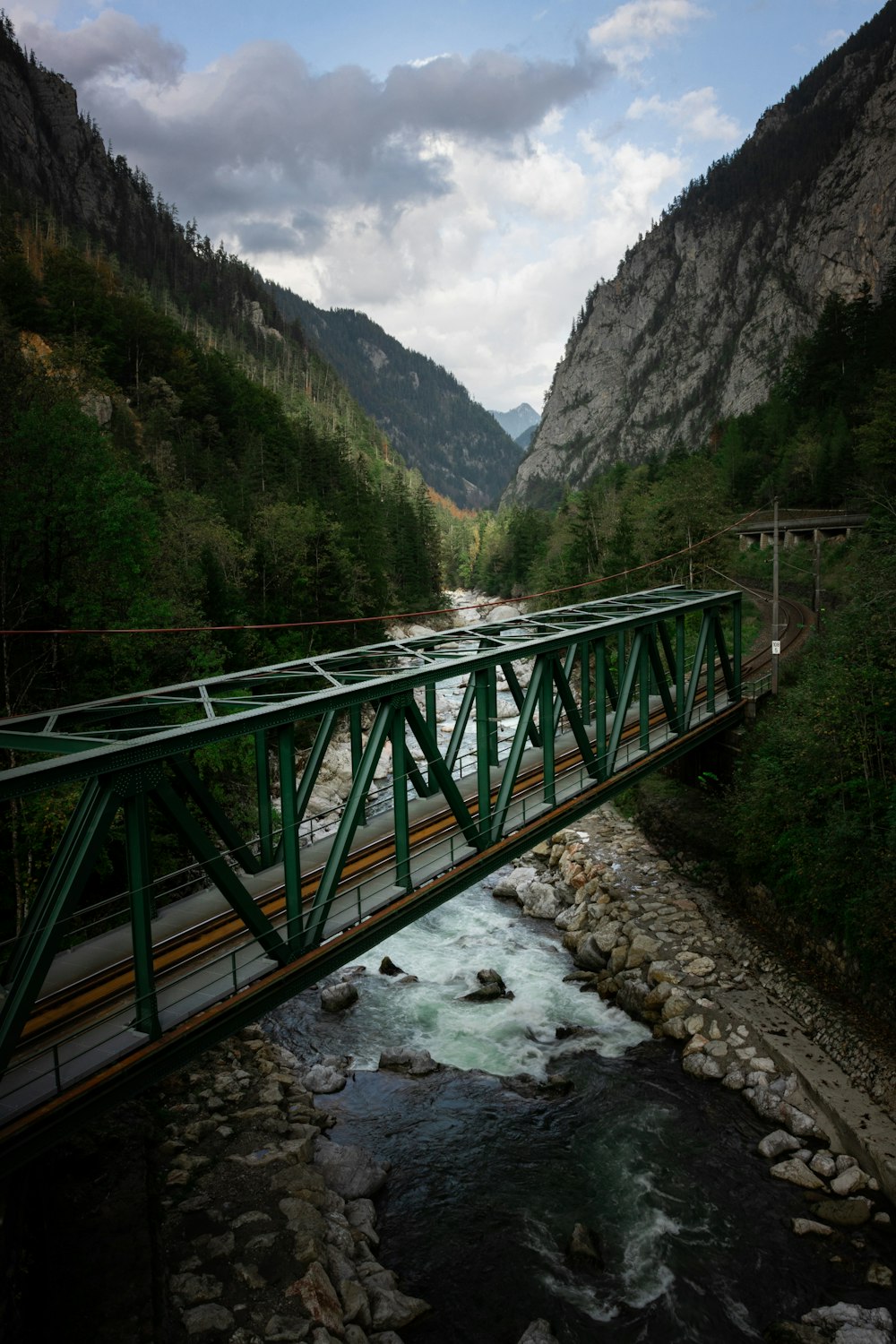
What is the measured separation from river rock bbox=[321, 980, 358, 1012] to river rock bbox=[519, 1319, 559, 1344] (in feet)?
28.6

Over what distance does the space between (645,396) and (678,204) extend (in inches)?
2500

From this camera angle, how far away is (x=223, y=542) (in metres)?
36.2

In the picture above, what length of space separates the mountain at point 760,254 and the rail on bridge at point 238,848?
124 m

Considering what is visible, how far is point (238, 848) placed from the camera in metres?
9.72

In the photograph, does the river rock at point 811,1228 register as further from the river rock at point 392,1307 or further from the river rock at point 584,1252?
the river rock at point 392,1307

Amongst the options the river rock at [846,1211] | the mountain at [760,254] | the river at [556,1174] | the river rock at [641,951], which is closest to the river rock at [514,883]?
the river at [556,1174]

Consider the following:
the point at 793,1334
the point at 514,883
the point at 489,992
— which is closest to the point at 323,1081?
the point at 489,992

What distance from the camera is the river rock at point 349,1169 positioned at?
39.6ft

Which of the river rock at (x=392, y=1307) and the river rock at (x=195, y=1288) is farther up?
the river rock at (x=195, y=1288)

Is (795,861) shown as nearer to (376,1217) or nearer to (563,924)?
(563,924)

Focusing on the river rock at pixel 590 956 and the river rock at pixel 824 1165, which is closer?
the river rock at pixel 824 1165

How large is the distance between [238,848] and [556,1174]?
8.70 m

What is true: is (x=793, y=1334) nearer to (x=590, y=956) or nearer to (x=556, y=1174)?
(x=556, y=1174)

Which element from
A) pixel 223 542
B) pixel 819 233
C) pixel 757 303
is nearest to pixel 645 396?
pixel 757 303
